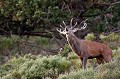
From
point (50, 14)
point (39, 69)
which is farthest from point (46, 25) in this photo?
point (39, 69)

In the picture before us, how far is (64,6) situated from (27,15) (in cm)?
204

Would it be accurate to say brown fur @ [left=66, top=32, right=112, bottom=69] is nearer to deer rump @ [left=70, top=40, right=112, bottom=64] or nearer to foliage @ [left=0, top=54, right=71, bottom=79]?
deer rump @ [left=70, top=40, right=112, bottom=64]

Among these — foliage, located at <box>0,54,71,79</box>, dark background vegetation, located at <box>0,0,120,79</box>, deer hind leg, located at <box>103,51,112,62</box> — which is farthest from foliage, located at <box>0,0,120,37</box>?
deer hind leg, located at <box>103,51,112,62</box>

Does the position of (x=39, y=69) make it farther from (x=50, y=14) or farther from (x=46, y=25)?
(x=46, y=25)

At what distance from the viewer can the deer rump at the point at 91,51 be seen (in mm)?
15195

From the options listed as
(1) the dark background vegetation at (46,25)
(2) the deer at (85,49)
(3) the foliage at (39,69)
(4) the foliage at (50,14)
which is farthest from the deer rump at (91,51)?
(4) the foliage at (50,14)

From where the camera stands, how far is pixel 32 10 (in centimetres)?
2173

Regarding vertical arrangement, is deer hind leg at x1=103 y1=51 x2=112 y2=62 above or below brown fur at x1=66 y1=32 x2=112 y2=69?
below

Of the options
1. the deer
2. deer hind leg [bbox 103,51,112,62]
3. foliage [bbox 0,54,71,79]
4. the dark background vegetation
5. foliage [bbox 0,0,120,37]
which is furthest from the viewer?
foliage [bbox 0,0,120,37]

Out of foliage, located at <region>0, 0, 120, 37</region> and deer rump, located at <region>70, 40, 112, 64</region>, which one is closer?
deer rump, located at <region>70, 40, 112, 64</region>

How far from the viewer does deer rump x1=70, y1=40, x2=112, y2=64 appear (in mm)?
15195

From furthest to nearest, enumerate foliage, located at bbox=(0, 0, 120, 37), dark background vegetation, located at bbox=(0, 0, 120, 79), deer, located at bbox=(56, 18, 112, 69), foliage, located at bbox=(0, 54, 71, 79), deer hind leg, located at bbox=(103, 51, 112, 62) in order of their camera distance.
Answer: foliage, located at bbox=(0, 0, 120, 37)
dark background vegetation, located at bbox=(0, 0, 120, 79)
foliage, located at bbox=(0, 54, 71, 79)
deer hind leg, located at bbox=(103, 51, 112, 62)
deer, located at bbox=(56, 18, 112, 69)

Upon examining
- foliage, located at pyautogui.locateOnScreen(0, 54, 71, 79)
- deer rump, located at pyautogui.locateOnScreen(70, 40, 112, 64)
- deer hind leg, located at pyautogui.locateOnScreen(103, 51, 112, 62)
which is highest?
deer rump, located at pyautogui.locateOnScreen(70, 40, 112, 64)

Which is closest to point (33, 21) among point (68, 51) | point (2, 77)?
point (68, 51)
